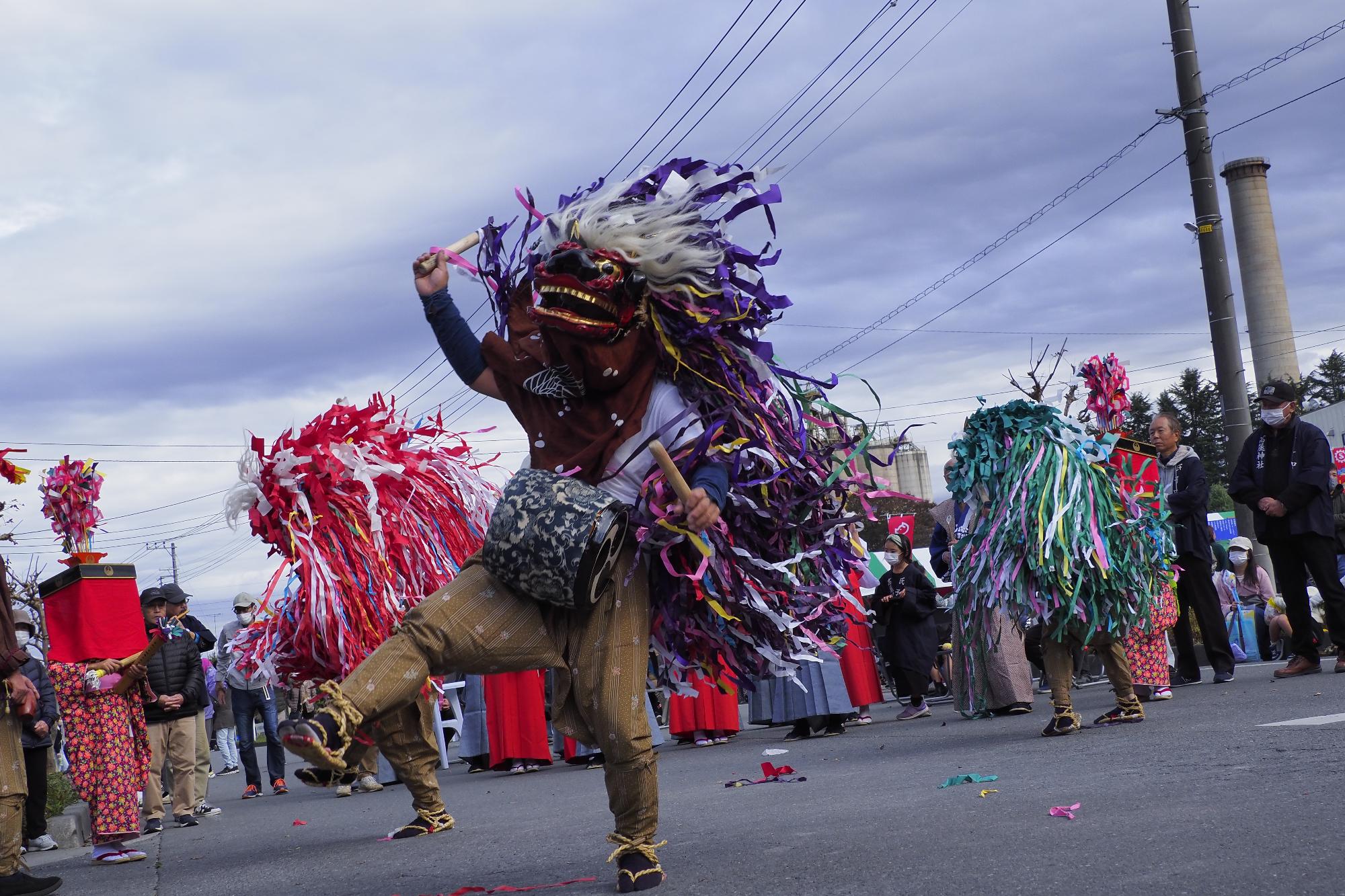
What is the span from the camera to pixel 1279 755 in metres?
5.19

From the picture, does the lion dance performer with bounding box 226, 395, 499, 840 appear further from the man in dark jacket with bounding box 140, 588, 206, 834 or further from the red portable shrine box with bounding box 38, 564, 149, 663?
the man in dark jacket with bounding box 140, 588, 206, 834

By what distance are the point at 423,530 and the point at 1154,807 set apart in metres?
3.80

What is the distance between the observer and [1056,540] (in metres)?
7.22

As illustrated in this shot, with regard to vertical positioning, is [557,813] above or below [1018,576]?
below

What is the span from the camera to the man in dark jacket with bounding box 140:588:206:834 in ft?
32.9

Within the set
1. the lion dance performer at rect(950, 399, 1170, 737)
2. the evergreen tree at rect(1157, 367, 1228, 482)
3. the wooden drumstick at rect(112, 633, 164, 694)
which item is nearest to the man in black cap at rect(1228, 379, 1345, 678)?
the lion dance performer at rect(950, 399, 1170, 737)

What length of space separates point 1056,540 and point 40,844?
6.82 m

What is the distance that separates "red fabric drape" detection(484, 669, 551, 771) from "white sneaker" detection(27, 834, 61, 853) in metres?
3.19

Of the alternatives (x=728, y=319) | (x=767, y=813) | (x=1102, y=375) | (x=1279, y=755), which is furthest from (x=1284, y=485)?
(x=728, y=319)

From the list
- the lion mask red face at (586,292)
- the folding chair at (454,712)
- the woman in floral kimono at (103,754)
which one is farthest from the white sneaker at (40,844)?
the lion mask red face at (586,292)

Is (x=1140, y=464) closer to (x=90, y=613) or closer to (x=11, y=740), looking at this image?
(x=90, y=613)

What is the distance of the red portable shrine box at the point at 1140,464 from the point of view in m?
8.48

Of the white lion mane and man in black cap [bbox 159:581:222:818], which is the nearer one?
the white lion mane

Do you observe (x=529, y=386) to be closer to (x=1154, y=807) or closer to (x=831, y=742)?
(x=1154, y=807)
